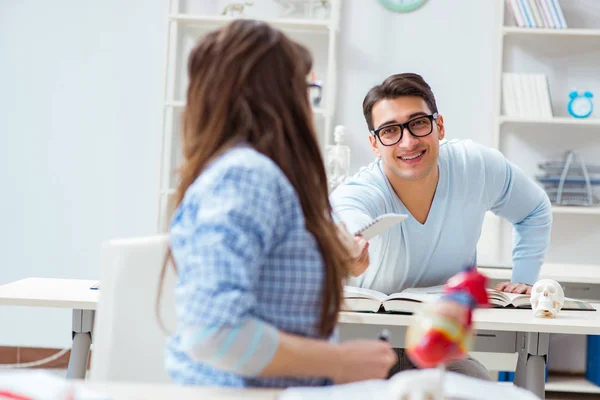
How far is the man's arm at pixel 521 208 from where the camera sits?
2.33 m

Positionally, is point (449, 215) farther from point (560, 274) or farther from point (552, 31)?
point (552, 31)

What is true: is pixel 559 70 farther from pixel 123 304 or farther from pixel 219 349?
pixel 219 349

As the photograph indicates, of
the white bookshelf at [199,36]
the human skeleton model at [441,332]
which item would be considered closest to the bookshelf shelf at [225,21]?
the white bookshelf at [199,36]

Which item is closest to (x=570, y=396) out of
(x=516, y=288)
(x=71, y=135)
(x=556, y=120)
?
(x=556, y=120)

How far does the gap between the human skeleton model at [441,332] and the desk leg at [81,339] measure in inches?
49.4

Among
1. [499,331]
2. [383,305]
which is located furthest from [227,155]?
[499,331]

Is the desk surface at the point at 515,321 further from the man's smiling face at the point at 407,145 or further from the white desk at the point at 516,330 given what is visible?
the man's smiling face at the point at 407,145

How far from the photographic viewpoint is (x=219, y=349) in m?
0.91

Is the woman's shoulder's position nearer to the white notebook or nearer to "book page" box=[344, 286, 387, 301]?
the white notebook

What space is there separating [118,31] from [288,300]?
10.8 ft

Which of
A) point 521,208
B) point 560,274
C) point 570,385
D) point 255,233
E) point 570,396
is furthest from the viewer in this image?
point 570,396

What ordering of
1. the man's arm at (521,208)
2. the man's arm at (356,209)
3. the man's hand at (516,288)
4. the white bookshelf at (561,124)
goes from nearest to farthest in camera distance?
the man's arm at (356,209), the man's hand at (516,288), the man's arm at (521,208), the white bookshelf at (561,124)

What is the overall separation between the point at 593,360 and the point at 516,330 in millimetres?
2099

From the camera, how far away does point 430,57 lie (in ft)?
13.0
